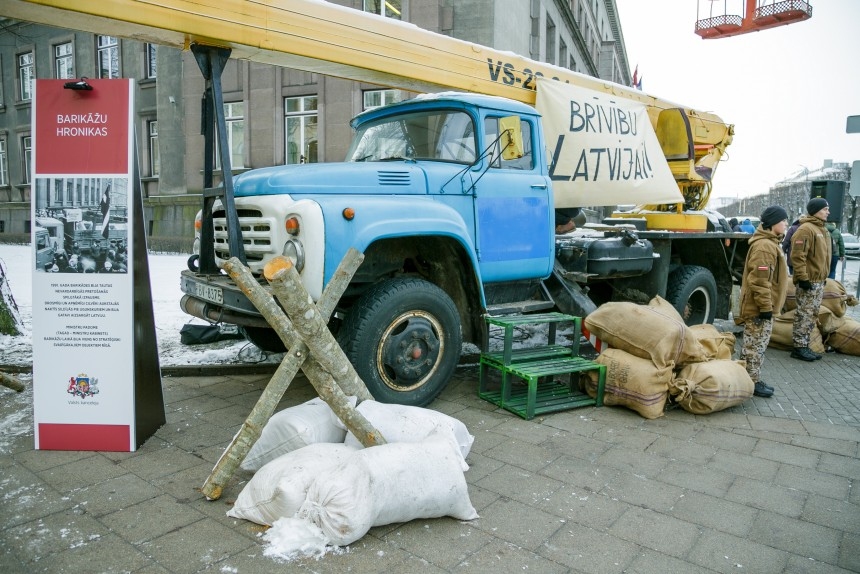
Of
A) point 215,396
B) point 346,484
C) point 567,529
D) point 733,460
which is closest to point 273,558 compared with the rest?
point 346,484

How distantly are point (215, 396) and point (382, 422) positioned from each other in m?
2.14

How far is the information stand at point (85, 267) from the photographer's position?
139 inches

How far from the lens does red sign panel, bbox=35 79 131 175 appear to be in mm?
3508

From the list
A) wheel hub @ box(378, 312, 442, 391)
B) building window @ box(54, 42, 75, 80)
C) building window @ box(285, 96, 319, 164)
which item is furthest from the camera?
building window @ box(54, 42, 75, 80)

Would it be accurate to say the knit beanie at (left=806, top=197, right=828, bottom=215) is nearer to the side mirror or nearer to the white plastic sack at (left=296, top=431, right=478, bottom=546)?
the side mirror

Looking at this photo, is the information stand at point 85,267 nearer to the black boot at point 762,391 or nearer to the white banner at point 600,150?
the white banner at point 600,150

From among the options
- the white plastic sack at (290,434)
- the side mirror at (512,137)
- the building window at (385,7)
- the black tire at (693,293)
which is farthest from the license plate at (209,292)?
the building window at (385,7)

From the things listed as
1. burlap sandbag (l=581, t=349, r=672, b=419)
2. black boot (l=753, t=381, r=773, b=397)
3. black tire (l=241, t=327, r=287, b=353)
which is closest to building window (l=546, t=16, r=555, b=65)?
black boot (l=753, t=381, r=773, b=397)

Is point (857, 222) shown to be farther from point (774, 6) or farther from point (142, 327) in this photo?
point (142, 327)

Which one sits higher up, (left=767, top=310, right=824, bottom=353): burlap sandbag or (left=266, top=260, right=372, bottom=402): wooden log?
(left=266, top=260, right=372, bottom=402): wooden log

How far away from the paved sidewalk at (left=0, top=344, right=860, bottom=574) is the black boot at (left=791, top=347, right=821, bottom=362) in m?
2.35

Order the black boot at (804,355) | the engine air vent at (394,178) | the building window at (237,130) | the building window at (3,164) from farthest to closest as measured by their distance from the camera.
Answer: the building window at (3,164)
the building window at (237,130)
the black boot at (804,355)
the engine air vent at (394,178)

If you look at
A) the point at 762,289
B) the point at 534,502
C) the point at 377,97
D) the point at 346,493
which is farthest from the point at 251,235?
the point at 377,97

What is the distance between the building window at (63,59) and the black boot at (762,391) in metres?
25.6
